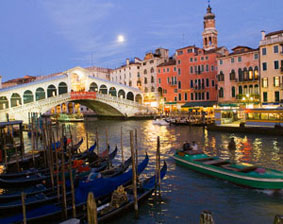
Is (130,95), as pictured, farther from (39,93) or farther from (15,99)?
(15,99)

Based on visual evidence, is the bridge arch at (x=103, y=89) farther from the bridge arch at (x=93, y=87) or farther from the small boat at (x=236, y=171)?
the small boat at (x=236, y=171)

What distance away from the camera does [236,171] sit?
7633 mm

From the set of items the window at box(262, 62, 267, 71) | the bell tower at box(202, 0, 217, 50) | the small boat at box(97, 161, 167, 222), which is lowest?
the small boat at box(97, 161, 167, 222)

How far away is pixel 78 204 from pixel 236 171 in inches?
176

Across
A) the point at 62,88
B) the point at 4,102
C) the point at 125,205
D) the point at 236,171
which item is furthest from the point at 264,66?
the point at 4,102

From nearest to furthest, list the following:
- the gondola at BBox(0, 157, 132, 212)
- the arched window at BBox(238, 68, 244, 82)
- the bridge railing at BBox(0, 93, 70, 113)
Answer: the gondola at BBox(0, 157, 132, 212)
the bridge railing at BBox(0, 93, 70, 113)
the arched window at BBox(238, 68, 244, 82)

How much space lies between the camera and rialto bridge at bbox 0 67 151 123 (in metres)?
28.2

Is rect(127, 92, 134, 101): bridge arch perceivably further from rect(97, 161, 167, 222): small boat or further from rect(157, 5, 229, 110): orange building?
rect(97, 161, 167, 222): small boat

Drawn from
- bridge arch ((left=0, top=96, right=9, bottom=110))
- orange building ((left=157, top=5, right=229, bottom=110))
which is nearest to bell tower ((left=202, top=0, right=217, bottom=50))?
orange building ((left=157, top=5, right=229, bottom=110))

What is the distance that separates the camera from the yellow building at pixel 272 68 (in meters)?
23.8

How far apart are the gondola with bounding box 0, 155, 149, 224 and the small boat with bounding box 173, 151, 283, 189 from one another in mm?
3024

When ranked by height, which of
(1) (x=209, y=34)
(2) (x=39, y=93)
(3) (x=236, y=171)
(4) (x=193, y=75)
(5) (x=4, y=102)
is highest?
(1) (x=209, y=34)

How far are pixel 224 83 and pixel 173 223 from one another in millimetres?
25190

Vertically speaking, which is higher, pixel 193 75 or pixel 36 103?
pixel 193 75
